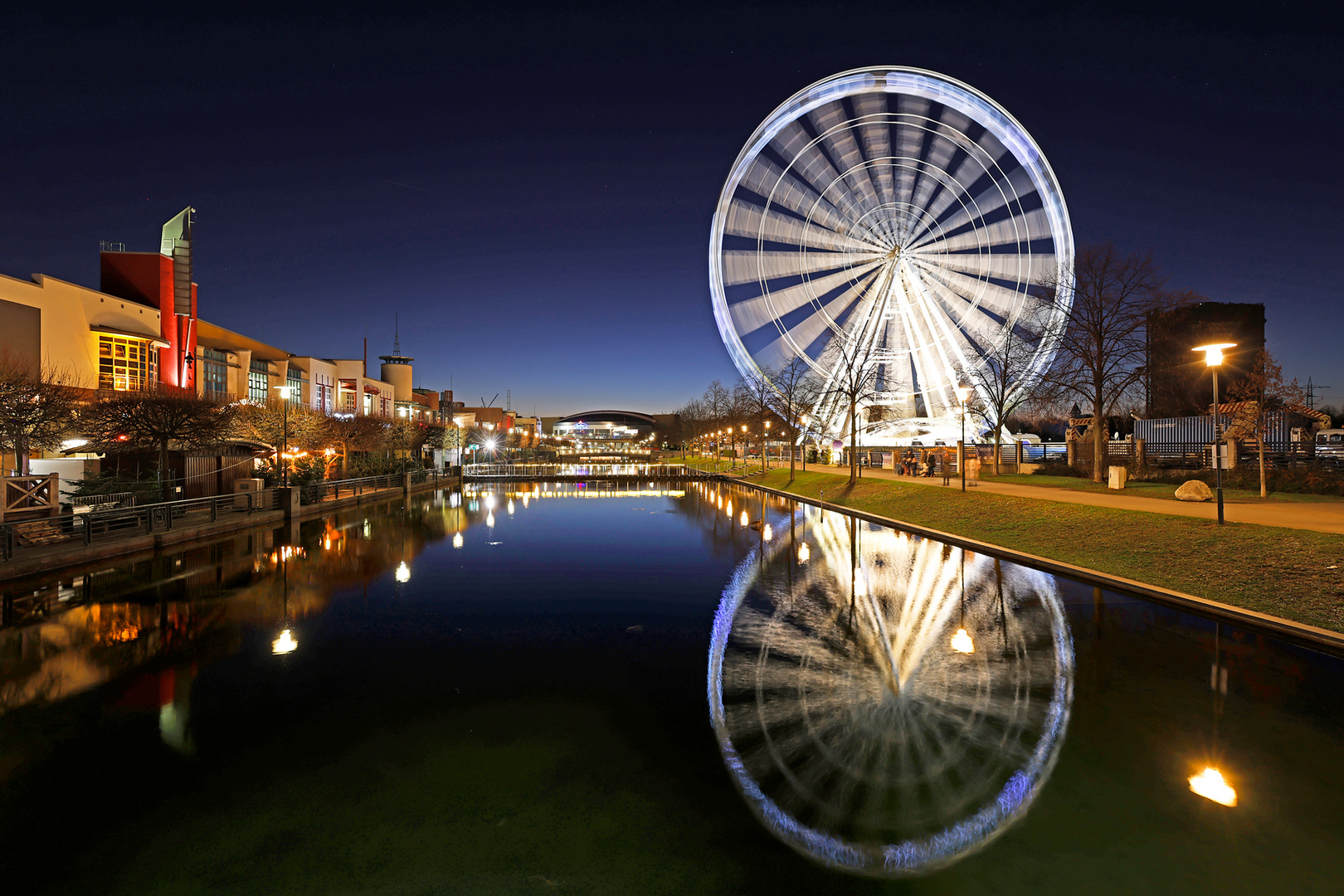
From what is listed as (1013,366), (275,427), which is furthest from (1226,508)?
(275,427)

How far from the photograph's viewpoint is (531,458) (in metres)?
97.1

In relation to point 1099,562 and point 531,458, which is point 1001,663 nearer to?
point 1099,562

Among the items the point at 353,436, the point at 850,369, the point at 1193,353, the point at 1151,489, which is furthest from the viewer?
the point at 353,436

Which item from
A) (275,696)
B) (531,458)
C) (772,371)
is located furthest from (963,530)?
(531,458)

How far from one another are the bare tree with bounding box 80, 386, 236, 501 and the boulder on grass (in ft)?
104

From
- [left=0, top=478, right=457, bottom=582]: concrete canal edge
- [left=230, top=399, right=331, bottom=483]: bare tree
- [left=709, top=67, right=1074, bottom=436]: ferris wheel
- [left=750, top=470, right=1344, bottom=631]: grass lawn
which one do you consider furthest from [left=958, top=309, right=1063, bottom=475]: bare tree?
[left=230, top=399, right=331, bottom=483]: bare tree

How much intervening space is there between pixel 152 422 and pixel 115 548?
9460mm

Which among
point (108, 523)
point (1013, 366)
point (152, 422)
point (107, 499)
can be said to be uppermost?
point (1013, 366)

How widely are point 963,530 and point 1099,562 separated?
5.41 meters

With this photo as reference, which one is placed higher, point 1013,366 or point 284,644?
point 1013,366

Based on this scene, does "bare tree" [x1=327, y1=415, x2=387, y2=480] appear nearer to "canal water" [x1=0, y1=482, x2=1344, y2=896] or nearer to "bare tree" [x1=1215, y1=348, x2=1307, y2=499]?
"canal water" [x1=0, y1=482, x2=1344, y2=896]

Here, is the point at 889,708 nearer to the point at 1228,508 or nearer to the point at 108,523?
the point at 1228,508

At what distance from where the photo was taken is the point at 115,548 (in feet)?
49.1

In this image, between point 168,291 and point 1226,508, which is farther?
point 168,291
